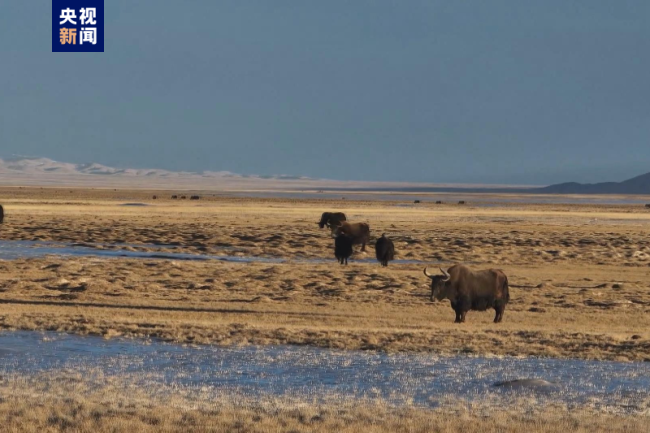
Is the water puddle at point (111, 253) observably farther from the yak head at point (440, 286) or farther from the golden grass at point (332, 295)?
the yak head at point (440, 286)

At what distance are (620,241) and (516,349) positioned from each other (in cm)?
2718

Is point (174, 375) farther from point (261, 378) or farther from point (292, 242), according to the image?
point (292, 242)

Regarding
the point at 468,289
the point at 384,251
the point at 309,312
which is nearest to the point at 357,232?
the point at 384,251

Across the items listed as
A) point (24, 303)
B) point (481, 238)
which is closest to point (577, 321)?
point (24, 303)

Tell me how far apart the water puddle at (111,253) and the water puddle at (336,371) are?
16.1 metres

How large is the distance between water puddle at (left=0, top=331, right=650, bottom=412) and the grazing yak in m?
3.61

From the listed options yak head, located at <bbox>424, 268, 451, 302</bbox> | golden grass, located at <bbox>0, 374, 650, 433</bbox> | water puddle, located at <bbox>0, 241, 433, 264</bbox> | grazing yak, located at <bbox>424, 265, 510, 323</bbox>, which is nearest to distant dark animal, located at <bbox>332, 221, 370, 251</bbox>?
water puddle, located at <bbox>0, 241, 433, 264</bbox>

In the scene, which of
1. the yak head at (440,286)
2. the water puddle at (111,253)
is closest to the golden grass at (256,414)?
the yak head at (440,286)

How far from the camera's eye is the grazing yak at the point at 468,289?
61.4 feet

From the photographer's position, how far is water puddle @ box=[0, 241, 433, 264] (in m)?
32.2

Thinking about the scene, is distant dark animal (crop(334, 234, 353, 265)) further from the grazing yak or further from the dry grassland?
the grazing yak

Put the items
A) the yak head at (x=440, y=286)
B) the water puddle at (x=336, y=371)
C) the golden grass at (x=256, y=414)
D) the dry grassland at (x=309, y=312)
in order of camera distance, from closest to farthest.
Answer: the golden grass at (x=256, y=414), the dry grassland at (x=309, y=312), the water puddle at (x=336, y=371), the yak head at (x=440, y=286)

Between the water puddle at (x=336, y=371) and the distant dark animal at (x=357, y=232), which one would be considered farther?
the distant dark animal at (x=357, y=232)

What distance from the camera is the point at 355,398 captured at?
40.4 feet
